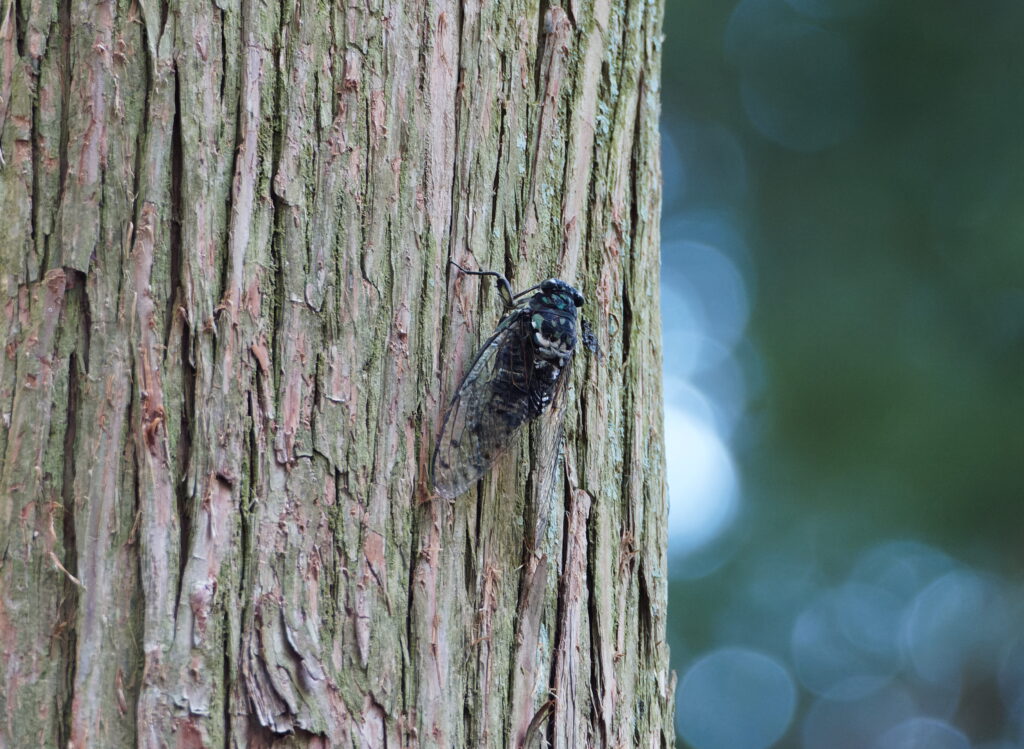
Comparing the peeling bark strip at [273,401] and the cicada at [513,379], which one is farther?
the cicada at [513,379]

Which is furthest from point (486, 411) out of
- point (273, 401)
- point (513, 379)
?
point (273, 401)

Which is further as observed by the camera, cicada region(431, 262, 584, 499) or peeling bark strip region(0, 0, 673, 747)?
cicada region(431, 262, 584, 499)

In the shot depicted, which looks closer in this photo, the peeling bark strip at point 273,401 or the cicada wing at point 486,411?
the peeling bark strip at point 273,401

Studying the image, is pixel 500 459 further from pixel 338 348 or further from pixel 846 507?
pixel 846 507

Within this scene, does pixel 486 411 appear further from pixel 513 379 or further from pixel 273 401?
pixel 273 401

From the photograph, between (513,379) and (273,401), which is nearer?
(273,401)

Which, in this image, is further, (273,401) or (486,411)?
(486,411)
